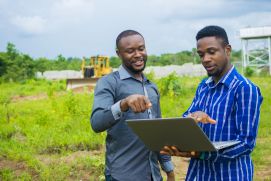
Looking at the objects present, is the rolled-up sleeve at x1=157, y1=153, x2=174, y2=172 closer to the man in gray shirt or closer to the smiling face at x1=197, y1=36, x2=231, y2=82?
the man in gray shirt

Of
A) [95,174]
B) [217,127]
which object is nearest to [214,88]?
[217,127]

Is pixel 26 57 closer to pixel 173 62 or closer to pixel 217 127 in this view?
pixel 173 62

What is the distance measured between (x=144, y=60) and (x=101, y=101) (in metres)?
0.39

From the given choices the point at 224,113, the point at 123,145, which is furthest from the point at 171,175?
the point at 224,113

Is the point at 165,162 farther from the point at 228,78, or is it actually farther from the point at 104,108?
the point at 228,78

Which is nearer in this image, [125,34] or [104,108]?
[104,108]

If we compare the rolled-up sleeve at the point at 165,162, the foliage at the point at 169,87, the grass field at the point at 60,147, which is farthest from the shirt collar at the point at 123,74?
the foliage at the point at 169,87

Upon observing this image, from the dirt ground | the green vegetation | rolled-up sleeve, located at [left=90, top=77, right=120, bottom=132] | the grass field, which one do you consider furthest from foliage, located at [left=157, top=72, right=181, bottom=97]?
the green vegetation

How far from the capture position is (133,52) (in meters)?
2.65

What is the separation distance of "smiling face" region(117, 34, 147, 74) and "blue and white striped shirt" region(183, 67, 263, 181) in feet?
1.58

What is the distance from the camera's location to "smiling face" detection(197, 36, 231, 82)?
233 cm

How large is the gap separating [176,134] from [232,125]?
34cm

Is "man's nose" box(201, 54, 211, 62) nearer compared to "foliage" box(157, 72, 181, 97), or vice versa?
"man's nose" box(201, 54, 211, 62)

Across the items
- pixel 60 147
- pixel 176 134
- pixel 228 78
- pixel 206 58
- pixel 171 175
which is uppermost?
pixel 206 58
